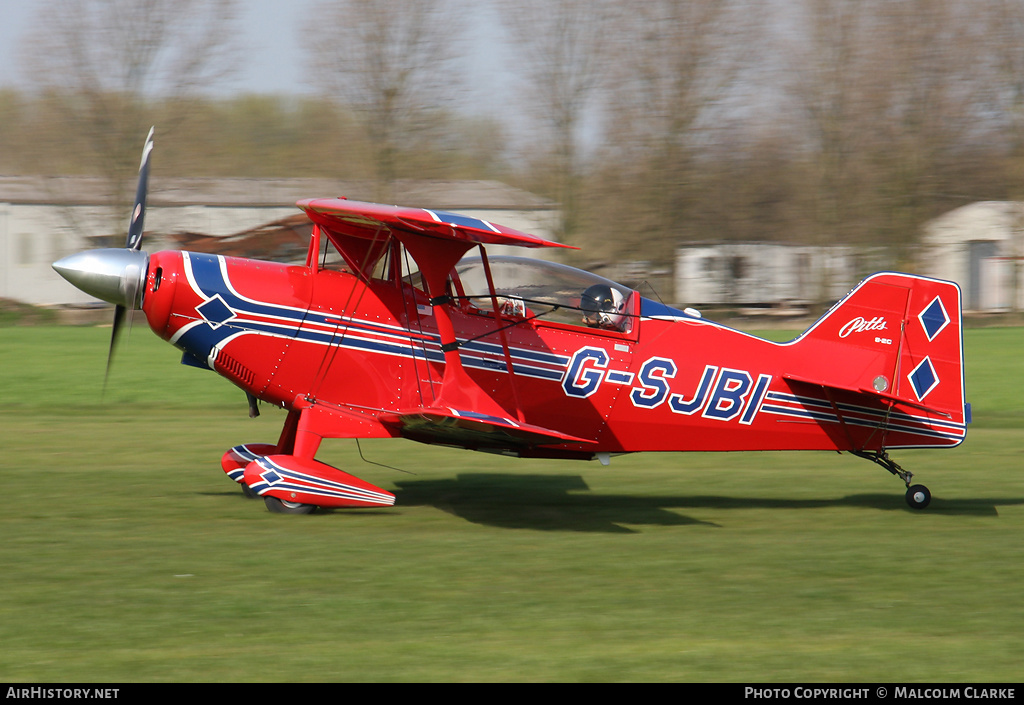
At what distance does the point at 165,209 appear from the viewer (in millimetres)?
39344

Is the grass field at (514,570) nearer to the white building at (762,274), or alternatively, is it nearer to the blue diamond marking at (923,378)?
the blue diamond marking at (923,378)

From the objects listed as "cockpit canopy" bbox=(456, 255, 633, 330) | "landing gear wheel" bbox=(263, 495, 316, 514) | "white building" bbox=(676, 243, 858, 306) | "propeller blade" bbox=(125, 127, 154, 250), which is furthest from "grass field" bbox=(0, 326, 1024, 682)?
"white building" bbox=(676, 243, 858, 306)

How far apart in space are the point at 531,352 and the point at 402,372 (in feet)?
3.86

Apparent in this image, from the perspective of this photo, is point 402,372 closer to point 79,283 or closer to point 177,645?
point 79,283

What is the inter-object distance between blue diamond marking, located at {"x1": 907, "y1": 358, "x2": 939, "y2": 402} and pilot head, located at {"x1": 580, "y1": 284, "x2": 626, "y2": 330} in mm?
2864

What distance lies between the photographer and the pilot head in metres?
8.97

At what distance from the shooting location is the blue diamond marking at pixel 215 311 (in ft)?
28.0

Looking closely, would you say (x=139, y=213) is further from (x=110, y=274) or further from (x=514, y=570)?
(x=514, y=570)

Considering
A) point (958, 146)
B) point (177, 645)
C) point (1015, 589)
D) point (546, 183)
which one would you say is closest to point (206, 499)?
point (177, 645)

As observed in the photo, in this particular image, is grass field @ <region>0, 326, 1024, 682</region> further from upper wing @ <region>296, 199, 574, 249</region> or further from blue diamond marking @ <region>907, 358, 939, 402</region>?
upper wing @ <region>296, 199, 574, 249</region>

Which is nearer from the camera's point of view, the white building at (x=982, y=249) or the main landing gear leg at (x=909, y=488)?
the main landing gear leg at (x=909, y=488)

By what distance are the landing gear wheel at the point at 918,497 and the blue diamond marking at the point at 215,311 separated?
261 inches

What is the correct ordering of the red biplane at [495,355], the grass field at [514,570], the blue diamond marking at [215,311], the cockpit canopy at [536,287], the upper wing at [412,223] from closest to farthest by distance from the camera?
the grass field at [514,570] < the upper wing at [412,223] < the red biplane at [495,355] < the blue diamond marking at [215,311] < the cockpit canopy at [536,287]

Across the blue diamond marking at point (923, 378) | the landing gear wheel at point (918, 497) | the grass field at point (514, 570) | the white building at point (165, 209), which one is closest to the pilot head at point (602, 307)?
the grass field at point (514, 570)
